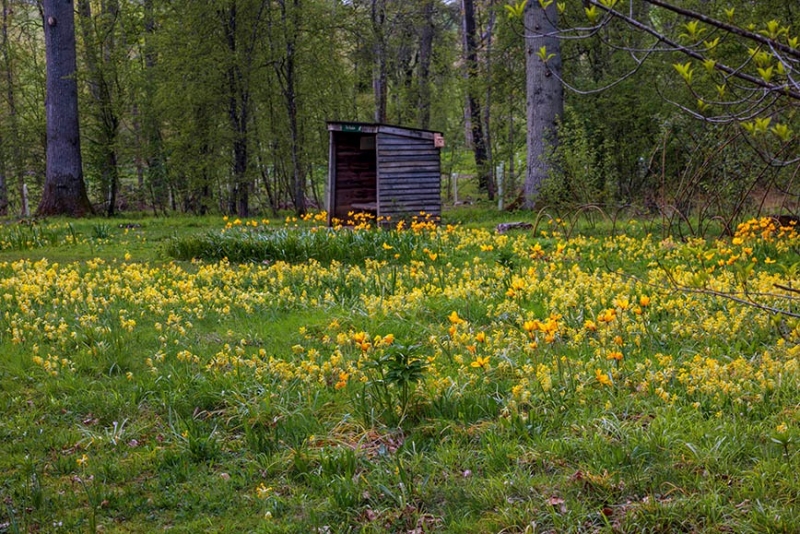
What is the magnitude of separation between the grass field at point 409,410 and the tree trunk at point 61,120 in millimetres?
13353

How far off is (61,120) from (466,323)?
698 inches

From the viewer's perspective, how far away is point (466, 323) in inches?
200

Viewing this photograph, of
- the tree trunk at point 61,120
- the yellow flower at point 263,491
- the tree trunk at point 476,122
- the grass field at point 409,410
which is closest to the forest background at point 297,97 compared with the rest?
the tree trunk at point 476,122

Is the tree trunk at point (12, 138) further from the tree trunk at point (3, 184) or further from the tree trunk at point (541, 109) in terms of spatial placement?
the tree trunk at point (541, 109)

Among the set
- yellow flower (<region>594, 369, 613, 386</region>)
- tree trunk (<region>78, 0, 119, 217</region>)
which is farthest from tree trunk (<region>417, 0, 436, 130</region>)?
yellow flower (<region>594, 369, 613, 386</region>)

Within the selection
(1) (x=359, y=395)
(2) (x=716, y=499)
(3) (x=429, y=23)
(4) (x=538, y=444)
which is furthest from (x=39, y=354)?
(3) (x=429, y=23)

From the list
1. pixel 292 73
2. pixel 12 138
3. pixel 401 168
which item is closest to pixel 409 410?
pixel 401 168

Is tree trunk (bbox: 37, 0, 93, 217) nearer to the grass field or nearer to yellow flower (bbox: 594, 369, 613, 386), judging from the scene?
the grass field

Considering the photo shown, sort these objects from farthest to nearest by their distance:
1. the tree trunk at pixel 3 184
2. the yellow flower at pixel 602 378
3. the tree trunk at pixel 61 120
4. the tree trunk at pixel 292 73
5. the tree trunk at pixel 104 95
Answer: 1. the tree trunk at pixel 3 184
2. the tree trunk at pixel 104 95
3. the tree trunk at pixel 61 120
4. the tree trunk at pixel 292 73
5. the yellow flower at pixel 602 378

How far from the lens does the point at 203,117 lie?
19.8 metres

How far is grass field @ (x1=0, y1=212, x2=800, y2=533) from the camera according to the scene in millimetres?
3340

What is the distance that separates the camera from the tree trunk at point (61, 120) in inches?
766

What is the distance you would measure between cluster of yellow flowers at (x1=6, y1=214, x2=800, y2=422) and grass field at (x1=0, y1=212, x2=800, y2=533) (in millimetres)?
28

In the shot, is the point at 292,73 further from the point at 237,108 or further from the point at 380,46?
the point at 380,46
